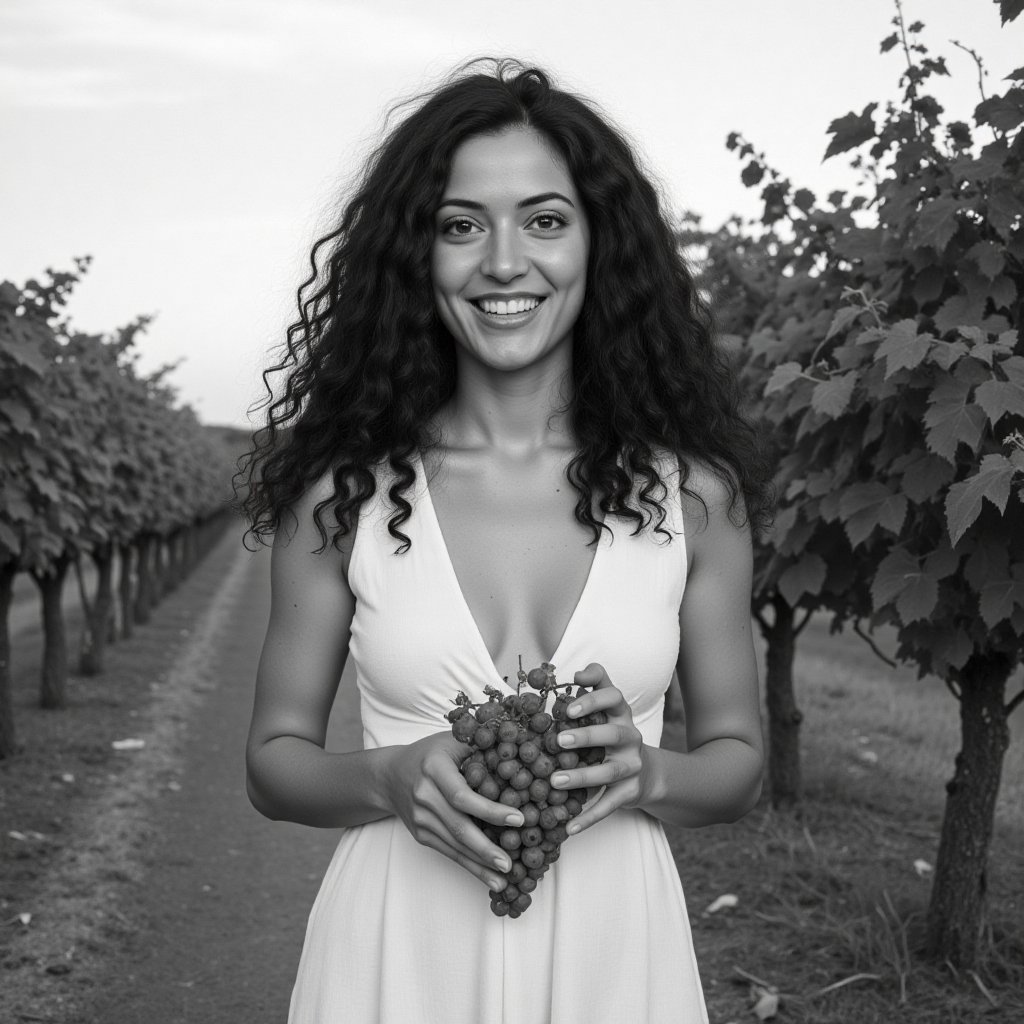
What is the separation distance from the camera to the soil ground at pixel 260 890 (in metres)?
5.25

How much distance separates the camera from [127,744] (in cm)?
1079

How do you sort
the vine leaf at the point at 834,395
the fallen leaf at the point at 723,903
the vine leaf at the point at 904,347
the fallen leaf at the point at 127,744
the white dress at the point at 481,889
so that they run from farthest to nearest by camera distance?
the fallen leaf at the point at 127,744 → the fallen leaf at the point at 723,903 → the vine leaf at the point at 834,395 → the vine leaf at the point at 904,347 → the white dress at the point at 481,889

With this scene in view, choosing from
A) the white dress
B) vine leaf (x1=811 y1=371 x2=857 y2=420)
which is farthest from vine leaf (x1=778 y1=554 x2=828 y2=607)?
the white dress

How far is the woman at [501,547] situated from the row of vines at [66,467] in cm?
79

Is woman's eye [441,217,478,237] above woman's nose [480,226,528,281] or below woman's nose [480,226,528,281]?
above

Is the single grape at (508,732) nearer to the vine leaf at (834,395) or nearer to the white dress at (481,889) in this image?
the white dress at (481,889)

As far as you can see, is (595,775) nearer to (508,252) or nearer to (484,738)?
(484,738)

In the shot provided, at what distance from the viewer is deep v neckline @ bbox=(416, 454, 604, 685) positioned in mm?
2127

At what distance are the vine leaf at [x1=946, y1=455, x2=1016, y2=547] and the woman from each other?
995 millimetres

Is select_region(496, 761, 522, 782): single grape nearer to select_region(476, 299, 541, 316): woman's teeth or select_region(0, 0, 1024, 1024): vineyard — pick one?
select_region(0, 0, 1024, 1024): vineyard

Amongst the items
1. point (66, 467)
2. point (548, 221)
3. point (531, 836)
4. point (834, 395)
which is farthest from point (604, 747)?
point (66, 467)

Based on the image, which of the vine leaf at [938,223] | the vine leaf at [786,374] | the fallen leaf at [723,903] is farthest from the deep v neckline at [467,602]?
the fallen leaf at [723,903]

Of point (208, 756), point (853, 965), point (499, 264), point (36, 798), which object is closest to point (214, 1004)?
point (853, 965)

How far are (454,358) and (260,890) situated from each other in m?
5.48
